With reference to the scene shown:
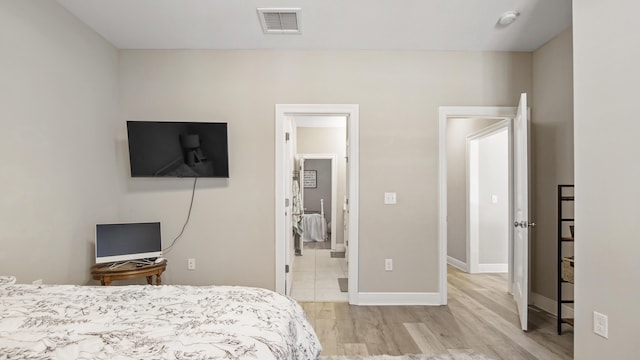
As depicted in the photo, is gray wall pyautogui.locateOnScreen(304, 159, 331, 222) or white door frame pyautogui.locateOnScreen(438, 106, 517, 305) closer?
white door frame pyautogui.locateOnScreen(438, 106, 517, 305)

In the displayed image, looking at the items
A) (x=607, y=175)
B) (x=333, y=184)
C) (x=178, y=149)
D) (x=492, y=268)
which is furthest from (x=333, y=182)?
(x=607, y=175)

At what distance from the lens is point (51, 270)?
254 cm

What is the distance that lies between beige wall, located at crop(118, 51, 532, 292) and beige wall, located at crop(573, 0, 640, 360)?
1478 mm

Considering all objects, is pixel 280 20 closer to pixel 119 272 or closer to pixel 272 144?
pixel 272 144

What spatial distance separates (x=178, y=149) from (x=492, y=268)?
4.56 metres

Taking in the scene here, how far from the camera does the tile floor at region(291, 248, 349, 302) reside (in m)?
3.73

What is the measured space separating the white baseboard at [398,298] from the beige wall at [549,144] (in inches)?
44.1

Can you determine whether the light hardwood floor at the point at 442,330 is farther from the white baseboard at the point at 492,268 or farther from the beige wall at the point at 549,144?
the white baseboard at the point at 492,268

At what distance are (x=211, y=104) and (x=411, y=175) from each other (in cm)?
226

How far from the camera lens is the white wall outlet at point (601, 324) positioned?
189cm

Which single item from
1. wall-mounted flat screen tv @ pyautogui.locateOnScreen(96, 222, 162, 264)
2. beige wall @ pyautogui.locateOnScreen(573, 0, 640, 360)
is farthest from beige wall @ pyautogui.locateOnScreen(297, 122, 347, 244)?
beige wall @ pyautogui.locateOnScreen(573, 0, 640, 360)

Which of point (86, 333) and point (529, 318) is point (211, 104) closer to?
point (86, 333)

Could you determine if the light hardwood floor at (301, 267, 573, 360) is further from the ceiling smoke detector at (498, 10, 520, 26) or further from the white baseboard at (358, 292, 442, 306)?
the ceiling smoke detector at (498, 10, 520, 26)

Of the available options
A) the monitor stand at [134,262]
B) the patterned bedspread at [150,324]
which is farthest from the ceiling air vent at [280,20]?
the monitor stand at [134,262]
